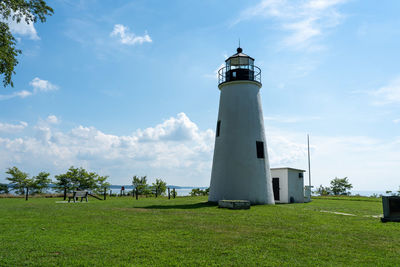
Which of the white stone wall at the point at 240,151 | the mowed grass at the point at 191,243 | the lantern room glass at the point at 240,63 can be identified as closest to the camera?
the mowed grass at the point at 191,243

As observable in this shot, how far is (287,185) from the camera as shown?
26.2m

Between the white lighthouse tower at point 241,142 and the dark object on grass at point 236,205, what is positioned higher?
the white lighthouse tower at point 241,142

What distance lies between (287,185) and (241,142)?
8.77 m

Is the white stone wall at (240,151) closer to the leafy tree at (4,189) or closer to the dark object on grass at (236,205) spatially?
the dark object on grass at (236,205)

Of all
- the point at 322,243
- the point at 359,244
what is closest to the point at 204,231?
the point at 322,243

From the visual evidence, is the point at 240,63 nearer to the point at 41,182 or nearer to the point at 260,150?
the point at 260,150

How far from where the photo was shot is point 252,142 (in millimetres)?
20719

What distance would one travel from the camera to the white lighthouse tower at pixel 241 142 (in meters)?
20.2

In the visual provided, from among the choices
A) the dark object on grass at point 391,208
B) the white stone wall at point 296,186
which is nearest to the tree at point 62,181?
the white stone wall at point 296,186

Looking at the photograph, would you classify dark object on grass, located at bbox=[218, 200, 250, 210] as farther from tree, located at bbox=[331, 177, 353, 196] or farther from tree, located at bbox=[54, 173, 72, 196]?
tree, located at bbox=[331, 177, 353, 196]

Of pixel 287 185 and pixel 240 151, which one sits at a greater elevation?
pixel 240 151

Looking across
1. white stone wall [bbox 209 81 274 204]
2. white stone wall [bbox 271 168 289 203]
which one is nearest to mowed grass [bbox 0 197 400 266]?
white stone wall [bbox 209 81 274 204]

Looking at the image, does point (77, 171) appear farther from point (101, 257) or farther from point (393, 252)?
point (393, 252)

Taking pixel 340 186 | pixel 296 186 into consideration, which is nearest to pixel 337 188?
pixel 340 186
